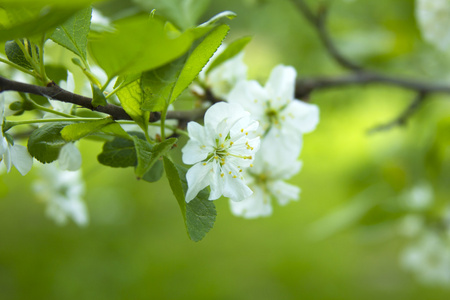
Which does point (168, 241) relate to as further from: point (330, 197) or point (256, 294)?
point (330, 197)

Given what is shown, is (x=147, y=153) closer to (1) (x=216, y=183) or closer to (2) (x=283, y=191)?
(1) (x=216, y=183)

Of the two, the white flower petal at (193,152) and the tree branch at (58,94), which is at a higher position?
the tree branch at (58,94)

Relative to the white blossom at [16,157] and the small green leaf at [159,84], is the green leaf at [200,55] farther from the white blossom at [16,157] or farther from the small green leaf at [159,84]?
the white blossom at [16,157]

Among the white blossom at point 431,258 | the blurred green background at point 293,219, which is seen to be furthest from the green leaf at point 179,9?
the white blossom at point 431,258

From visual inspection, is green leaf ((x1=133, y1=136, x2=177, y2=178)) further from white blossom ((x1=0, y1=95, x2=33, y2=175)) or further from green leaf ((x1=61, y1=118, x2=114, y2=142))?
white blossom ((x1=0, y1=95, x2=33, y2=175))

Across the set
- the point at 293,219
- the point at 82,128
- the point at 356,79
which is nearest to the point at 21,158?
the point at 82,128

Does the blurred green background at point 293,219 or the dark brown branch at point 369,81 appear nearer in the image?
the dark brown branch at point 369,81
